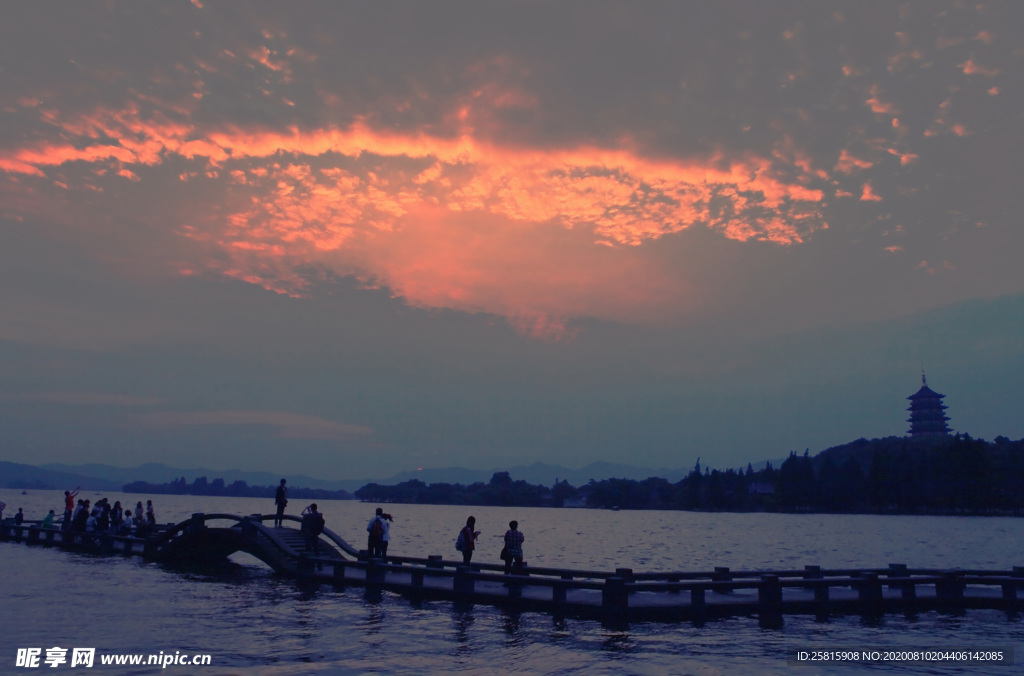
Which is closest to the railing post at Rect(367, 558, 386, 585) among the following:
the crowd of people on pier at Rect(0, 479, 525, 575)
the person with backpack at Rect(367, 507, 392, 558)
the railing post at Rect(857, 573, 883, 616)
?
the crowd of people on pier at Rect(0, 479, 525, 575)

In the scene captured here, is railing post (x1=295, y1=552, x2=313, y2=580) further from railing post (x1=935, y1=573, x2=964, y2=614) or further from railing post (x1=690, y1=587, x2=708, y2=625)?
railing post (x1=935, y1=573, x2=964, y2=614)

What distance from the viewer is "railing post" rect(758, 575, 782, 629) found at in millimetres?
19188

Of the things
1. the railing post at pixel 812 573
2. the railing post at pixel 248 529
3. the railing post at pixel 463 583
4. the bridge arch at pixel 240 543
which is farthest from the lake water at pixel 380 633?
the railing post at pixel 248 529

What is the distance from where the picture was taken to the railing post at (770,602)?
755 inches

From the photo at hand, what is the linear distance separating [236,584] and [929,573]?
25.4m

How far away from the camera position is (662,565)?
160ft

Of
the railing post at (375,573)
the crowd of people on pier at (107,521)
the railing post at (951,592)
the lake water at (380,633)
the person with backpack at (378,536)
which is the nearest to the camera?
the lake water at (380,633)

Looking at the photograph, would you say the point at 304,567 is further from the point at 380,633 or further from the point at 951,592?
the point at 951,592

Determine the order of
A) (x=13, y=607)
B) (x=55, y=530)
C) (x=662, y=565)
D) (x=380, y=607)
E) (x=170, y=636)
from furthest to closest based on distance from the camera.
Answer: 1. (x=662, y=565)
2. (x=55, y=530)
3. (x=380, y=607)
4. (x=13, y=607)
5. (x=170, y=636)

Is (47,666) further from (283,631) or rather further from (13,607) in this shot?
(13,607)

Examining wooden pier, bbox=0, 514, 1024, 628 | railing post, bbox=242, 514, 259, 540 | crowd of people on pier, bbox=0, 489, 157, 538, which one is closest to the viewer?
wooden pier, bbox=0, 514, 1024, 628

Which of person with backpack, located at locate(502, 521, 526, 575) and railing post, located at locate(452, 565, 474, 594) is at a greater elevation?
person with backpack, located at locate(502, 521, 526, 575)

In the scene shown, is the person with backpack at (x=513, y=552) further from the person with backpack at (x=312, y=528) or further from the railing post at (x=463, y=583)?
the person with backpack at (x=312, y=528)

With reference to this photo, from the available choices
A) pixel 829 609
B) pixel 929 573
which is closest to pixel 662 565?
pixel 929 573
